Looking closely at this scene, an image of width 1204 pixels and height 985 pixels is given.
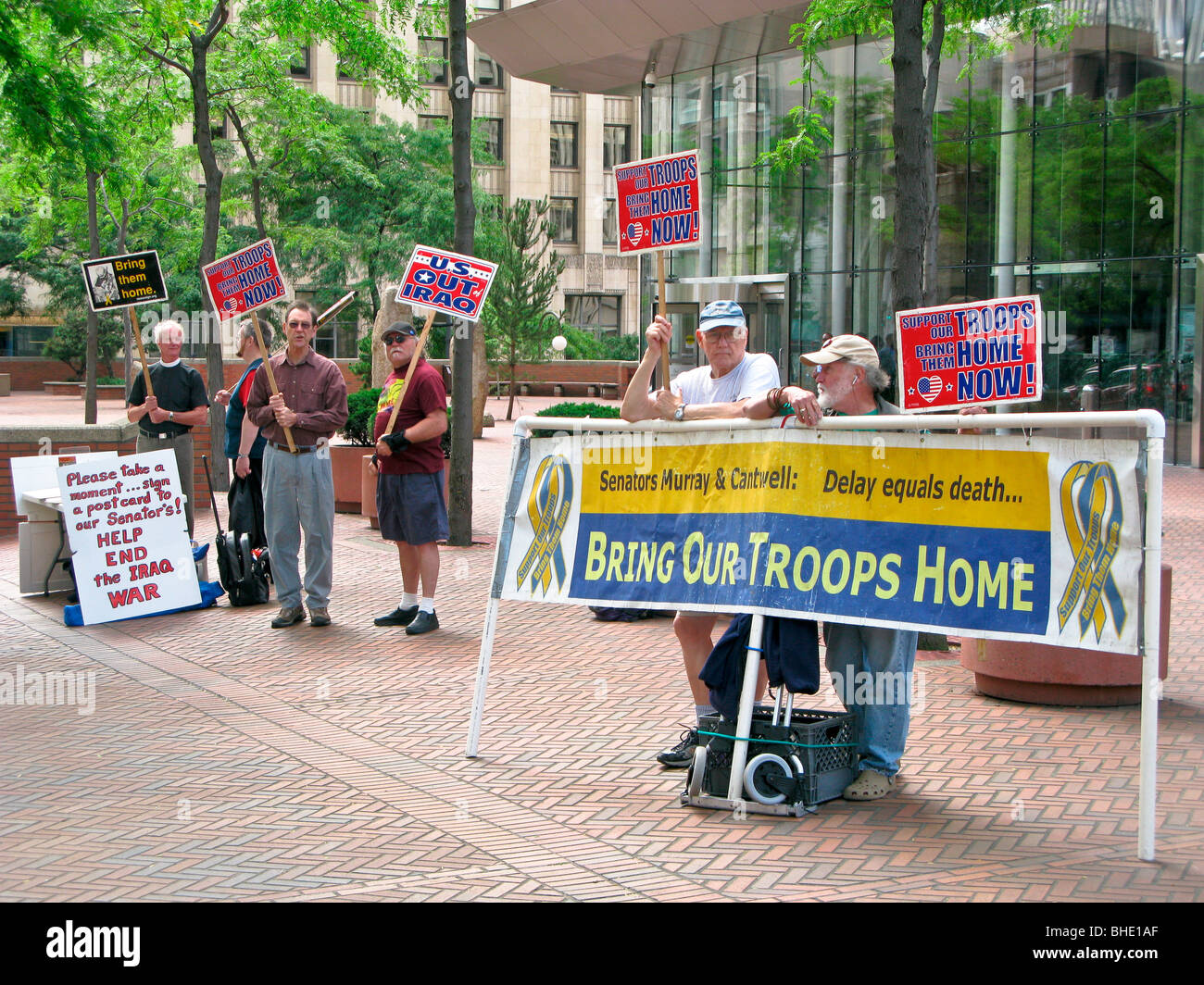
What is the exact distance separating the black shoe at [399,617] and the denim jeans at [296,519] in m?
0.42

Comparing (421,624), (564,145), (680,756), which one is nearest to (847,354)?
(680,756)

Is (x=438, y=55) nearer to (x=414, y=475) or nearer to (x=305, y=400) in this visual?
(x=305, y=400)

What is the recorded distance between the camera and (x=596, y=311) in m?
65.7

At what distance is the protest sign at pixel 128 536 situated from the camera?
9.81m

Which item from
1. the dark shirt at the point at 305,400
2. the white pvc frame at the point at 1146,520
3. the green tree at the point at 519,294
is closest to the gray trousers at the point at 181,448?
the dark shirt at the point at 305,400

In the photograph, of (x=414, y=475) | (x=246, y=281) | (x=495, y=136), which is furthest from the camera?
(x=495, y=136)

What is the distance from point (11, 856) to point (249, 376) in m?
5.78

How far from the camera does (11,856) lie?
4996 mm

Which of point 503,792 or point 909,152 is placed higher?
point 909,152

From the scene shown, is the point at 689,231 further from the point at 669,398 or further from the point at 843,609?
the point at 843,609

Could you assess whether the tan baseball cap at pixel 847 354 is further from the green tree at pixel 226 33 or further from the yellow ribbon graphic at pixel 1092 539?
the green tree at pixel 226 33

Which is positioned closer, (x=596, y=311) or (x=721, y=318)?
(x=721, y=318)

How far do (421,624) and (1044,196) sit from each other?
19.8 m

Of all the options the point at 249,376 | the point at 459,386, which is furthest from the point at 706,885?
the point at 459,386
